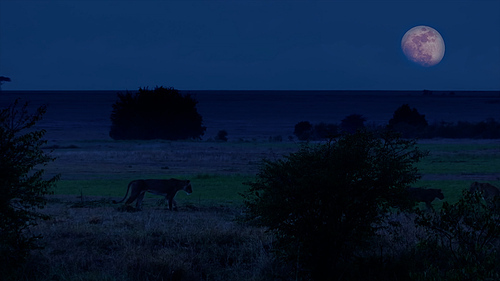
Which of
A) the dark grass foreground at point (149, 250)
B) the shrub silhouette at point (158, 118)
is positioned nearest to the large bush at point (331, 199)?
the dark grass foreground at point (149, 250)

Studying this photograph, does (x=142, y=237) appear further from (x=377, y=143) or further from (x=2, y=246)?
(x=377, y=143)

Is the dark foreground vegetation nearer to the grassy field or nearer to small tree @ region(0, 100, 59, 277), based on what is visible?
small tree @ region(0, 100, 59, 277)

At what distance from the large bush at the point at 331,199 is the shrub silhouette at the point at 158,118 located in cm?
5544

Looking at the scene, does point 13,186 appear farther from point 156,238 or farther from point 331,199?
point 331,199

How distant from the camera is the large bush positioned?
403 inches

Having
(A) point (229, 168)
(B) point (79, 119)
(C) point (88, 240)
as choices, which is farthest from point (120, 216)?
(B) point (79, 119)

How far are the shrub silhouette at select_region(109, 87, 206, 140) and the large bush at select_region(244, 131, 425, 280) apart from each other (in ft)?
182

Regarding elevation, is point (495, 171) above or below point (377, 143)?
below

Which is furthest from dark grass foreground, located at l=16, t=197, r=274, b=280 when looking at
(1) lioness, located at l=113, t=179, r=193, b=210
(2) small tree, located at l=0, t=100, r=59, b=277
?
(1) lioness, located at l=113, t=179, r=193, b=210

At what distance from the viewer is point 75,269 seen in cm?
1091

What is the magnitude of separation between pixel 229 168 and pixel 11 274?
79.9 feet

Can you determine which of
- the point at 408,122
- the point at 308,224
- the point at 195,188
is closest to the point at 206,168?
the point at 195,188

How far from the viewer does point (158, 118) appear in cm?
6525

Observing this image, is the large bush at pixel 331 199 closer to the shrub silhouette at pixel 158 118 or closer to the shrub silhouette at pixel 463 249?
the shrub silhouette at pixel 463 249
